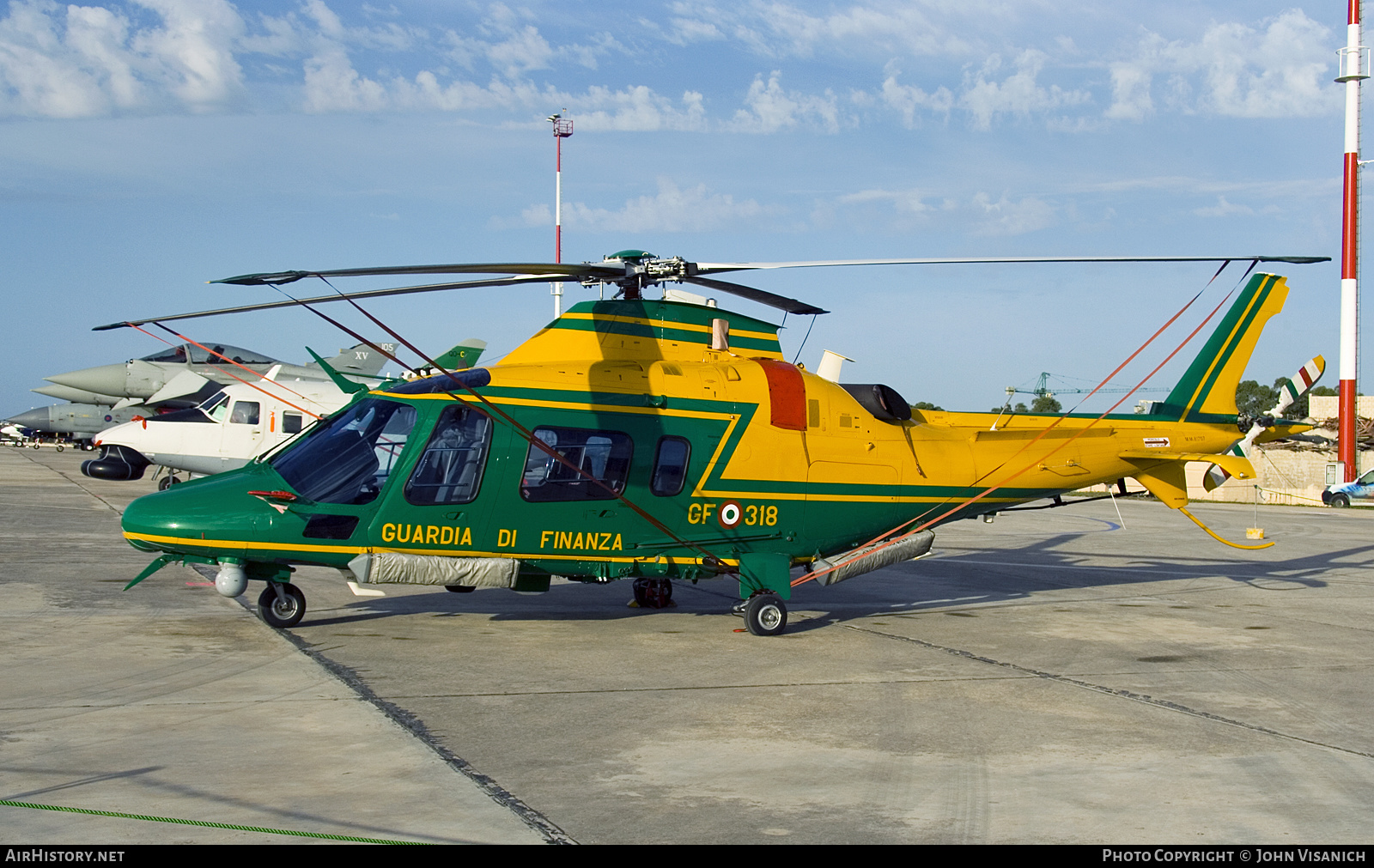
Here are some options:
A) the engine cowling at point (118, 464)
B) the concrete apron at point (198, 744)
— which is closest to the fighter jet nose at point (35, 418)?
the engine cowling at point (118, 464)

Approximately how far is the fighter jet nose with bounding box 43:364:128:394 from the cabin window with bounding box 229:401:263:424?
14.5 metres


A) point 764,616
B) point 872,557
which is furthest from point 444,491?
point 872,557

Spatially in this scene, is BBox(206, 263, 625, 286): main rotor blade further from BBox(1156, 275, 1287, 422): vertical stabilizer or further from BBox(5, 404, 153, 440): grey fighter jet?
BBox(5, 404, 153, 440): grey fighter jet

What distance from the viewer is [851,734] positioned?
706 centimetres

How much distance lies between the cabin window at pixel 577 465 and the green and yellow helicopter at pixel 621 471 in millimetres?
18

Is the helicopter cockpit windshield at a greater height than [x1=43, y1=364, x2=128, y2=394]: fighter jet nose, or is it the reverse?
[x1=43, y1=364, x2=128, y2=394]: fighter jet nose

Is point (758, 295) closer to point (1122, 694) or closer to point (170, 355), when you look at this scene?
point (1122, 694)

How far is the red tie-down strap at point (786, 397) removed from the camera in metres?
11.3

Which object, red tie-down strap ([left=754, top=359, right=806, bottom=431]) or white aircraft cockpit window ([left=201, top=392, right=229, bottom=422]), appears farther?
white aircraft cockpit window ([left=201, top=392, right=229, bottom=422])

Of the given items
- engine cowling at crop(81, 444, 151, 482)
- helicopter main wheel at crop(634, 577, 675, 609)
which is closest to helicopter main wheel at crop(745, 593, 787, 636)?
helicopter main wheel at crop(634, 577, 675, 609)

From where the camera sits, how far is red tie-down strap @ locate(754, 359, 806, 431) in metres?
11.3

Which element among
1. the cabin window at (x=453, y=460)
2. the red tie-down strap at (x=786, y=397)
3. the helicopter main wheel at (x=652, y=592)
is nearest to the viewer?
the cabin window at (x=453, y=460)

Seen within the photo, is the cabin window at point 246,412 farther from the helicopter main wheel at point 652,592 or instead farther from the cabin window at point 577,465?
the cabin window at point 577,465

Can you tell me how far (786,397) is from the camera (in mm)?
11352
